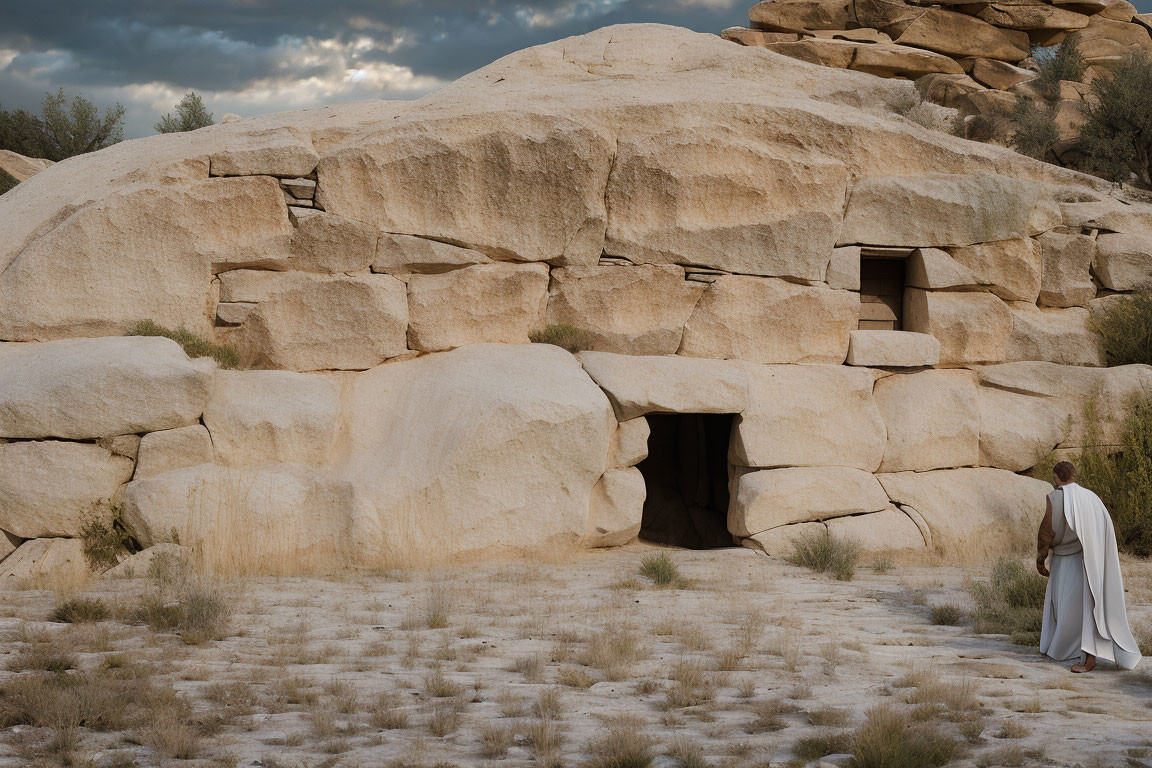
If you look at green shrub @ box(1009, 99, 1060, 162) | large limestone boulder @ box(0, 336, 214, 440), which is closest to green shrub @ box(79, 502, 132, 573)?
large limestone boulder @ box(0, 336, 214, 440)

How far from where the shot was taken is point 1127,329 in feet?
38.3

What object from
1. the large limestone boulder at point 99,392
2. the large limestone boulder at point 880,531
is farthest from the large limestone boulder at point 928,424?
the large limestone boulder at point 99,392

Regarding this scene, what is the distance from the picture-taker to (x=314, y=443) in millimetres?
9352

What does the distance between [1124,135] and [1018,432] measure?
6.37 meters

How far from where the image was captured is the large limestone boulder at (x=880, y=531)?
10.1 m

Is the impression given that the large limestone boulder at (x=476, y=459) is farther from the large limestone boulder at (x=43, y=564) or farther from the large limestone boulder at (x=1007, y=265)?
the large limestone boulder at (x=1007, y=265)

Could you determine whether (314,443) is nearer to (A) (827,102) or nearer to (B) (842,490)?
(B) (842,490)

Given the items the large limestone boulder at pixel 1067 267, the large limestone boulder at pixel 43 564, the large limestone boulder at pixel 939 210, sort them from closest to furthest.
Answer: the large limestone boulder at pixel 43 564, the large limestone boulder at pixel 939 210, the large limestone boulder at pixel 1067 267

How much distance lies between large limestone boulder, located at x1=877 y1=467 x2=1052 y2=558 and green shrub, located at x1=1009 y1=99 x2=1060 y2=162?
6.03 m

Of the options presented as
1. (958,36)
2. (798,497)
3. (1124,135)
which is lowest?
(798,497)

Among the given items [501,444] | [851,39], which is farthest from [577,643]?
[851,39]

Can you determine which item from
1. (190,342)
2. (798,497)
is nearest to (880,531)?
(798,497)

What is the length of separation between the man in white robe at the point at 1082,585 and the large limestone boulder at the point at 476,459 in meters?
4.54

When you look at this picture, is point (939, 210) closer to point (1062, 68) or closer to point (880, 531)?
point (880, 531)
